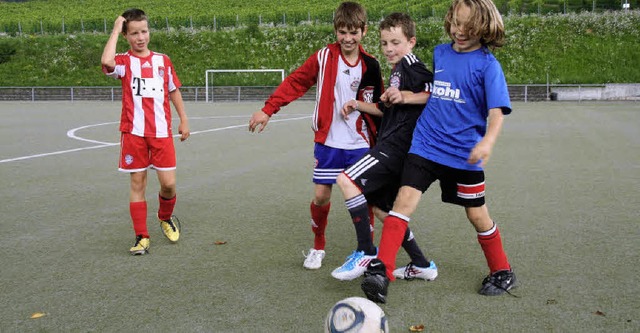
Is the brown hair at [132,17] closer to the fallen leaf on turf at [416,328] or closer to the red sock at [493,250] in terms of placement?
the red sock at [493,250]

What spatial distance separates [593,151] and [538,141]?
6.53ft

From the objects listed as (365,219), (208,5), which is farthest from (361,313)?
(208,5)

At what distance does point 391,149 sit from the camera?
14.5ft

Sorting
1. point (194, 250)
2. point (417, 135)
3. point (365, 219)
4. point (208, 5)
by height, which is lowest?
point (194, 250)

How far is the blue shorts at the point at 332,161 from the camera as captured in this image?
196 inches

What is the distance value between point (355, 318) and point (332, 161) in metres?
1.77

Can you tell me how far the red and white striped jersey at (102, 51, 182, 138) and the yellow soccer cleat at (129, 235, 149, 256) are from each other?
2.46 ft

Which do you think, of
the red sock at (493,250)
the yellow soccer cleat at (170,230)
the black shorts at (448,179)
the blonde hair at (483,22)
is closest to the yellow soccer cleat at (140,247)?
the yellow soccer cleat at (170,230)

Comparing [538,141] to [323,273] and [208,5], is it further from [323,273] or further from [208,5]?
[208,5]

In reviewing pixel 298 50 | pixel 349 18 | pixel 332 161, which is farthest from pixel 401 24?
pixel 298 50

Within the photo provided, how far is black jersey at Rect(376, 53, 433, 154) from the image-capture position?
174 inches

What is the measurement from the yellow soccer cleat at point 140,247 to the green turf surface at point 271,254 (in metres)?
0.11

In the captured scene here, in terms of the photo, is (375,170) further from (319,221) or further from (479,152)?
(319,221)

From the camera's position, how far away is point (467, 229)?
20.1 feet
